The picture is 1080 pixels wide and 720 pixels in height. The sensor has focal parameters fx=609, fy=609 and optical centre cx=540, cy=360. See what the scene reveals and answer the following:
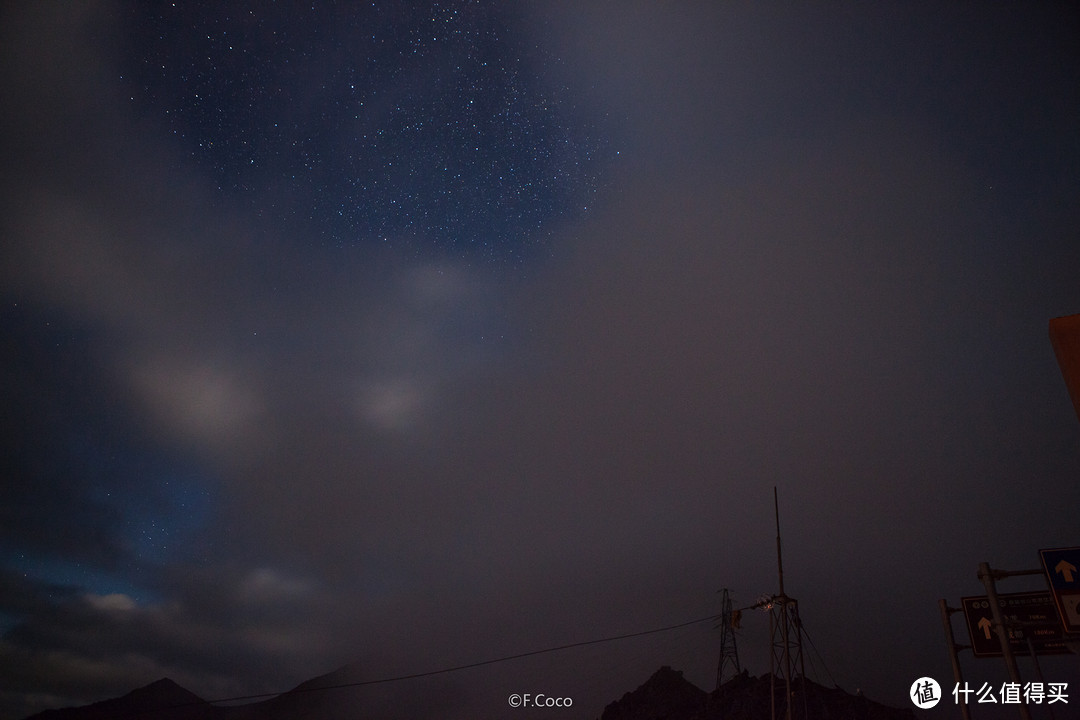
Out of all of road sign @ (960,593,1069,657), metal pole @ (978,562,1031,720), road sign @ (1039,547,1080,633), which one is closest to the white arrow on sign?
road sign @ (960,593,1069,657)

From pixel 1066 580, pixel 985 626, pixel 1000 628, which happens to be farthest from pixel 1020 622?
pixel 1066 580

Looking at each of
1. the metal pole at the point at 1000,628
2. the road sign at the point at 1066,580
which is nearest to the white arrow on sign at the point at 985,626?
the metal pole at the point at 1000,628

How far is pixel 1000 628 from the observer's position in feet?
55.3

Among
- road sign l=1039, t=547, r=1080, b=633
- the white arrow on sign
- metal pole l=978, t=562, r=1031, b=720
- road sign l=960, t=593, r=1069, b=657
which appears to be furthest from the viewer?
the white arrow on sign

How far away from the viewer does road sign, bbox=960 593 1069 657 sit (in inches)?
747

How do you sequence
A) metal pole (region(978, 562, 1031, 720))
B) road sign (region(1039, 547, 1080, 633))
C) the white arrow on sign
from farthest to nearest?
the white arrow on sign < metal pole (region(978, 562, 1031, 720)) < road sign (region(1039, 547, 1080, 633))

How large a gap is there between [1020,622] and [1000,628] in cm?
267

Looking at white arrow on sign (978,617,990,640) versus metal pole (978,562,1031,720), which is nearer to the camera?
metal pole (978,562,1031,720)

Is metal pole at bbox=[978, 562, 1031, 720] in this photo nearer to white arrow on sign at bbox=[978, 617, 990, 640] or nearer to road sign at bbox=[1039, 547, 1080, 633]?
road sign at bbox=[1039, 547, 1080, 633]

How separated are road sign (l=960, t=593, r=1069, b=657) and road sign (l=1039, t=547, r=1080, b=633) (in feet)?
15.0

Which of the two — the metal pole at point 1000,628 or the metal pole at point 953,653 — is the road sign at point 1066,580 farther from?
the metal pole at point 953,653

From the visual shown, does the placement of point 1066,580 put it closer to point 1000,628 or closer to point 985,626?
point 1000,628

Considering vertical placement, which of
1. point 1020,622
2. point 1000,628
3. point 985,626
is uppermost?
point 985,626

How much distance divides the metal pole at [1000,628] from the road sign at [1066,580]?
6.24ft
